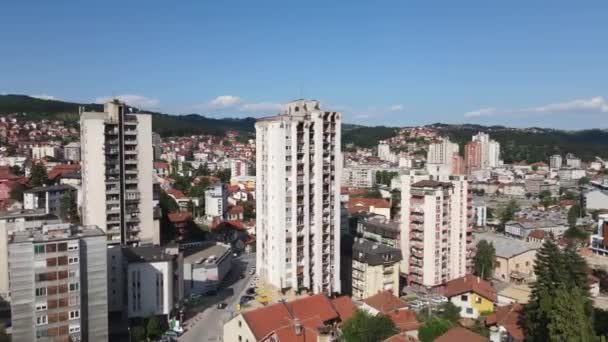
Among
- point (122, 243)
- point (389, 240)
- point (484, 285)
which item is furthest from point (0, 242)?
point (484, 285)

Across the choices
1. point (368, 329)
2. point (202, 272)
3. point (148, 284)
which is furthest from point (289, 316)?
point (202, 272)

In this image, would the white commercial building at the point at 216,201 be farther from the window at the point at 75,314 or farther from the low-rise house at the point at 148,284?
the window at the point at 75,314

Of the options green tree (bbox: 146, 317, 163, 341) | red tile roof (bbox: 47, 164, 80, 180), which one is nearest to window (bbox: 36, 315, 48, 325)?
green tree (bbox: 146, 317, 163, 341)

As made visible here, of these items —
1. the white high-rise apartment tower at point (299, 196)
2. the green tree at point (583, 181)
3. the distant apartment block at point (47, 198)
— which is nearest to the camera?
the white high-rise apartment tower at point (299, 196)

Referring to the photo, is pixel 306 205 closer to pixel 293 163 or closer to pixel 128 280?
pixel 293 163

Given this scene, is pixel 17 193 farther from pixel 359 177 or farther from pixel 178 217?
pixel 359 177

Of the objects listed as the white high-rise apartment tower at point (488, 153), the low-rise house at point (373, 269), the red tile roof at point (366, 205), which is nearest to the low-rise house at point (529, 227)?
the red tile roof at point (366, 205)

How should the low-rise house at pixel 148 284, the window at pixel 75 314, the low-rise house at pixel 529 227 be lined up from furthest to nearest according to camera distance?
the low-rise house at pixel 529 227
the low-rise house at pixel 148 284
the window at pixel 75 314

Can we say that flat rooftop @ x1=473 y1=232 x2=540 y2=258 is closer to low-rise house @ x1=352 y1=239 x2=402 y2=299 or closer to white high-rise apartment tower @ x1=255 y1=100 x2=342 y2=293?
low-rise house @ x1=352 y1=239 x2=402 y2=299
